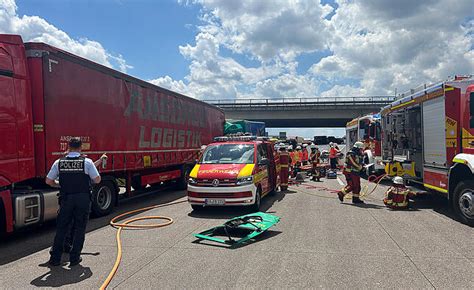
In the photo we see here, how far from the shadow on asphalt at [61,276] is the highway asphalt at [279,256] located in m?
0.01

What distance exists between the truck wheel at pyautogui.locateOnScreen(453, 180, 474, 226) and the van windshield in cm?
467

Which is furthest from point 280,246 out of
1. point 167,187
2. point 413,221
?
point 167,187

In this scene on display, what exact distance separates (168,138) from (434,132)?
7953 millimetres

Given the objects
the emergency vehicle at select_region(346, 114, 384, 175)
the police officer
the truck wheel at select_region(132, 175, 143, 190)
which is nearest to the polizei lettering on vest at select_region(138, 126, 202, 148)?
the truck wheel at select_region(132, 175, 143, 190)

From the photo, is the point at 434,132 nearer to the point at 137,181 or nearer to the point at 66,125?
the point at 137,181

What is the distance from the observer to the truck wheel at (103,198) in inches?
338

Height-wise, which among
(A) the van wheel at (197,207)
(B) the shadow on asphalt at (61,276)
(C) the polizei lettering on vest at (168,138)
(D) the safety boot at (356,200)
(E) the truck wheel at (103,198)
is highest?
(C) the polizei lettering on vest at (168,138)

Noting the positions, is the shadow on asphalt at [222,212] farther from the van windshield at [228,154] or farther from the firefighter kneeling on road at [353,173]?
the firefighter kneeling on road at [353,173]

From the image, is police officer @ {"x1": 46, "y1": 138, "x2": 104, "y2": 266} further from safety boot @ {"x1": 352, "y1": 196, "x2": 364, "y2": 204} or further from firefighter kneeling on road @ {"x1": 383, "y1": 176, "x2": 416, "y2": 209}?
safety boot @ {"x1": 352, "y1": 196, "x2": 364, "y2": 204}

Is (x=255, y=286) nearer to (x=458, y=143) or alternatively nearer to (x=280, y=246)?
(x=280, y=246)

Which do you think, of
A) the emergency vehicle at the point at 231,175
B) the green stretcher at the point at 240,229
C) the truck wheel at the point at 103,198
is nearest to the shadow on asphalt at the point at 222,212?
the emergency vehicle at the point at 231,175

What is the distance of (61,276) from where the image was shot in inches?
191

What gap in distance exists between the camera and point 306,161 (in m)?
21.9

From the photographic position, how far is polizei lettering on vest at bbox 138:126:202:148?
10.9 meters
